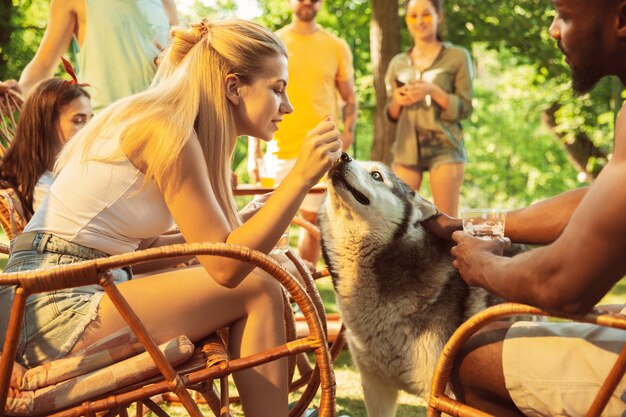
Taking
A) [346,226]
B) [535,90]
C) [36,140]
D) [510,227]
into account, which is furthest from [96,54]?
[535,90]

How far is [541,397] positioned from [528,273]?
31 centimetres

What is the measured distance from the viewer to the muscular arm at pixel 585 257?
1.23 m

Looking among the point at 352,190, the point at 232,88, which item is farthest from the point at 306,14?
the point at 232,88

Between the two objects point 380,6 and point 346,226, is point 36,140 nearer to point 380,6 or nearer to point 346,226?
point 346,226

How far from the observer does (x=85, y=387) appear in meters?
1.68

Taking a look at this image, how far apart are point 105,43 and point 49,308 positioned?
1920 millimetres

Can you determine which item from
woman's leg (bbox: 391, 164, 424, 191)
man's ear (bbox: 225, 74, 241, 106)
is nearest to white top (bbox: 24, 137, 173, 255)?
man's ear (bbox: 225, 74, 241, 106)

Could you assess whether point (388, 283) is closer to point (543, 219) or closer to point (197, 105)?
point (543, 219)

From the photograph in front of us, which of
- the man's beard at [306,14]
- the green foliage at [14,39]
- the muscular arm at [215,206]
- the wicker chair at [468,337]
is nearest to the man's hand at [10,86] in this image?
the muscular arm at [215,206]

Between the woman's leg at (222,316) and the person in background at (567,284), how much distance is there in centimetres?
48

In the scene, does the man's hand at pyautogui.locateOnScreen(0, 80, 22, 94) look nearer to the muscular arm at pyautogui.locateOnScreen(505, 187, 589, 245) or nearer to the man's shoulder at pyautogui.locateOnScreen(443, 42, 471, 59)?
the muscular arm at pyautogui.locateOnScreen(505, 187, 589, 245)

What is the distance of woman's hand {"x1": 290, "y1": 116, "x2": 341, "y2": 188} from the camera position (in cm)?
189

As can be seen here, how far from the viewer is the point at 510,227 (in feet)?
7.09

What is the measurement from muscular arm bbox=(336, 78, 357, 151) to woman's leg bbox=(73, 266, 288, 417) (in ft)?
10.1
